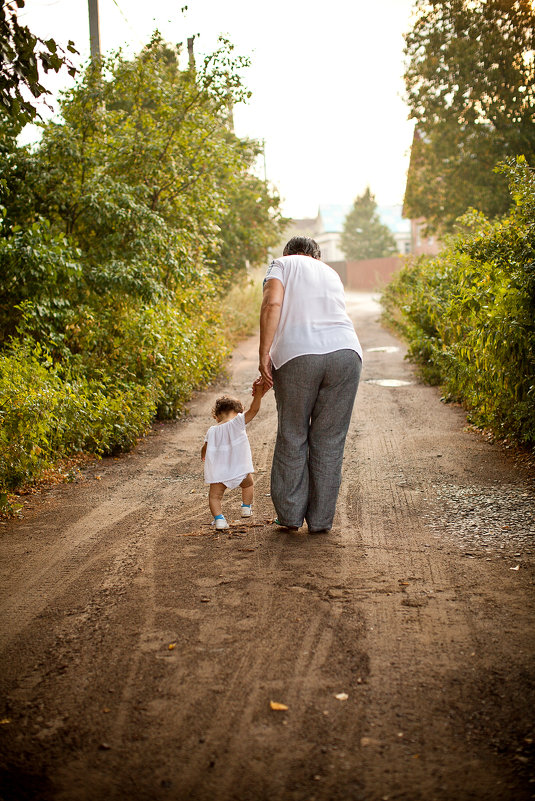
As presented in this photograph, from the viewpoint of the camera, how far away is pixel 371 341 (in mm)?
20000

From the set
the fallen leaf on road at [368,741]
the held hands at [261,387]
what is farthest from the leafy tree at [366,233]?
the fallen leaf on road at [368,741]

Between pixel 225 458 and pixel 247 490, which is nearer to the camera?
pixel 225 458

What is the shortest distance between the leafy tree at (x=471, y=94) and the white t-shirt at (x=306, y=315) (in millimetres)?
23044

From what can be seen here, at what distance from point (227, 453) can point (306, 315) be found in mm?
1151

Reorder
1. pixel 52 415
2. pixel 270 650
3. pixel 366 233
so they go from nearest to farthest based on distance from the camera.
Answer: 1. pixel 270 650
2. pixel 52 415
3. pixel 366 233

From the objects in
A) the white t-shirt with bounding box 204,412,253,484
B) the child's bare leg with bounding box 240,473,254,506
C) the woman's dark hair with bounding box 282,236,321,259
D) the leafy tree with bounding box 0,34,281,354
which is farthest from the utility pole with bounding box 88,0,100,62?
the child's bare leg with bounding box 240,473,254,506

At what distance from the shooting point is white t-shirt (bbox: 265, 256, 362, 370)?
4.77 metres

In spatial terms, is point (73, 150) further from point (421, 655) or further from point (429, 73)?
point (429, 73)

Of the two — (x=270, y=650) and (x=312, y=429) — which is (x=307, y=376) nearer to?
(x=312, y=429)

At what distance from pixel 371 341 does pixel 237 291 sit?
5.24 m

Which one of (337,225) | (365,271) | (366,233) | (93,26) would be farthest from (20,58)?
(337,225)

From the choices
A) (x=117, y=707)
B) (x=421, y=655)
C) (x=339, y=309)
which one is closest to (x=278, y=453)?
(x=339, y=309)

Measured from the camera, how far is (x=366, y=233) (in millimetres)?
68250

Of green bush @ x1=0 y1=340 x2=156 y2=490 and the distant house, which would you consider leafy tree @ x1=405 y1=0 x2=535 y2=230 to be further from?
the distant house
